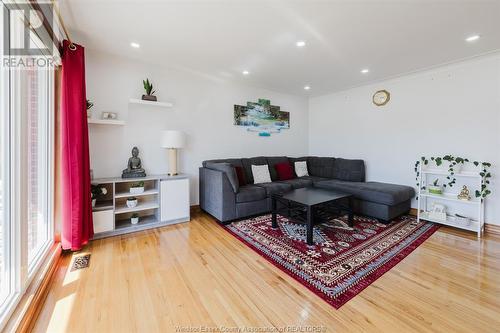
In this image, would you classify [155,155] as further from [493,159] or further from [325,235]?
[493,159]

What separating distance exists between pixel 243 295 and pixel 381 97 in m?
4.04

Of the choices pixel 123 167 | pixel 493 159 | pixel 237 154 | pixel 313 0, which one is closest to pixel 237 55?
pixel 313 0

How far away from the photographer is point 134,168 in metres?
2.98

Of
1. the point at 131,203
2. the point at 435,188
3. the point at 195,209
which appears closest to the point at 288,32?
the point at 131,203

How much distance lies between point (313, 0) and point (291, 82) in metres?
2.27

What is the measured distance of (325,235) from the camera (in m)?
2.64

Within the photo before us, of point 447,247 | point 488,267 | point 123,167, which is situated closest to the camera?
point 488,267

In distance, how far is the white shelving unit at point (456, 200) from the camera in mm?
2818

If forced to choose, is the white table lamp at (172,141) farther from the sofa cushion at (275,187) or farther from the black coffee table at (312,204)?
the black coffee table at (312,204)

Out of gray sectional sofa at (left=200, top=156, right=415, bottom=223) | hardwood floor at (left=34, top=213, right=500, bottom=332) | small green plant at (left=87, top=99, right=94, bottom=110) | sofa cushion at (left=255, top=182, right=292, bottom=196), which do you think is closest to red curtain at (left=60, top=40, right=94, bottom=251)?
hardwood floor at (left=34, top=213, right=500, bottom=332)

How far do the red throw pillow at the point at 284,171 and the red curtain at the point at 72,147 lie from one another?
3004mm

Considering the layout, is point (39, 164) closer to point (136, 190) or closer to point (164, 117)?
point (136, 190)

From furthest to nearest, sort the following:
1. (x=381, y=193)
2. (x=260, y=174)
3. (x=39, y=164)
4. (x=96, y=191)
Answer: (x=260, y=174) → (x=381, y=193) → (x=96, y=191) → (x=39, y=164)

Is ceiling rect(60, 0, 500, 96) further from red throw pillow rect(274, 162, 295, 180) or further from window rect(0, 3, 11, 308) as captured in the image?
red throw pillow rect(274, 162, 295, 180)
